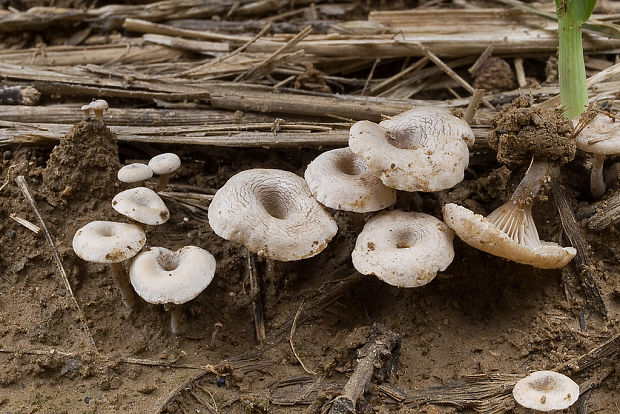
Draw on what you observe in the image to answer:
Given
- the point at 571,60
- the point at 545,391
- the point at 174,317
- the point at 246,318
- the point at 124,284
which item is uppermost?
the point at 571,60

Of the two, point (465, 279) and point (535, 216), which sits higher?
point (535, 216)

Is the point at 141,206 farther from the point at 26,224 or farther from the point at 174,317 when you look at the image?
the point at 26,224

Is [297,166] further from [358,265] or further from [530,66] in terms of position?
[530,66]

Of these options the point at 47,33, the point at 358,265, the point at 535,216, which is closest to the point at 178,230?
the point at 358,265

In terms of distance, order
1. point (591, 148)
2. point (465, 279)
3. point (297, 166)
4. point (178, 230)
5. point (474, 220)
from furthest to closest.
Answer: point (297, 166), point (178, 230), point (465, 279), point (591, 148), point (474, 220)

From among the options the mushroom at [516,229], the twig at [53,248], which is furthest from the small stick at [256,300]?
the mushroom at [516,229]

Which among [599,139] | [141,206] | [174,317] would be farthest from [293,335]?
[599,139]
